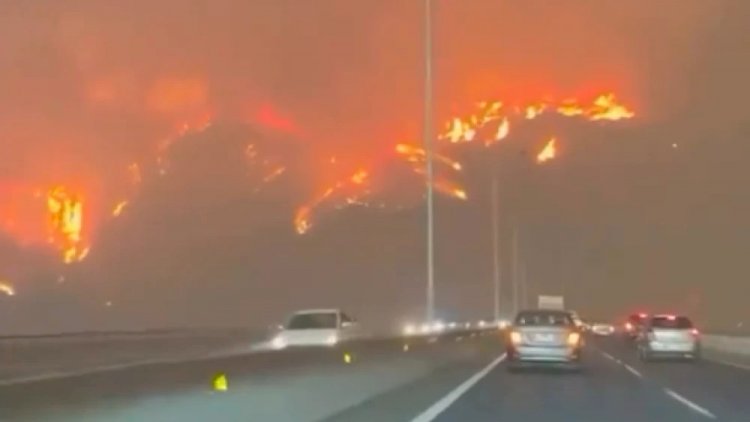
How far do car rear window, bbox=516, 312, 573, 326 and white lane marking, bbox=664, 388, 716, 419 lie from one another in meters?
10.3

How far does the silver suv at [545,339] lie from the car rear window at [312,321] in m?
5.69

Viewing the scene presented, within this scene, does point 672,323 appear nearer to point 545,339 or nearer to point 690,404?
point 545,339

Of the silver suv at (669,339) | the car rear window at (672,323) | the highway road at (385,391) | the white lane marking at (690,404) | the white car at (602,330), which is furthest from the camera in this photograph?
the white car at (602,330)

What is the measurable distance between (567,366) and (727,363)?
31.5 ft

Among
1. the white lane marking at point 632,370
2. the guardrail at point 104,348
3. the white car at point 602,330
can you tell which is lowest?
the white lane marking at point 632,370

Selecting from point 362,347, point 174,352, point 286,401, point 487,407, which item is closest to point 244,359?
point 286,401

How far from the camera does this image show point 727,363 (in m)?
53.7

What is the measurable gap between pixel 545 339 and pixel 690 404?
Result: 14.9 meters

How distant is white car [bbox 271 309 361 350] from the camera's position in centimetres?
4131

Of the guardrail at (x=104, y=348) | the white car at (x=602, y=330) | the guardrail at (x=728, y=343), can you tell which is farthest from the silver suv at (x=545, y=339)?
the white car at (x=602, y=330)

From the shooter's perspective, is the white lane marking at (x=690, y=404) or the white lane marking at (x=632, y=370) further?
the white lane marking at (x=632, y=370)

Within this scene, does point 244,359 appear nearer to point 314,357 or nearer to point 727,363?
point 314,357

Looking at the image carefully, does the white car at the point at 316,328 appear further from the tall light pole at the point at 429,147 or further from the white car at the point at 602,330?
the white car at the point at 602,330

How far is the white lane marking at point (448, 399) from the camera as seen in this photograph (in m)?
24.3
